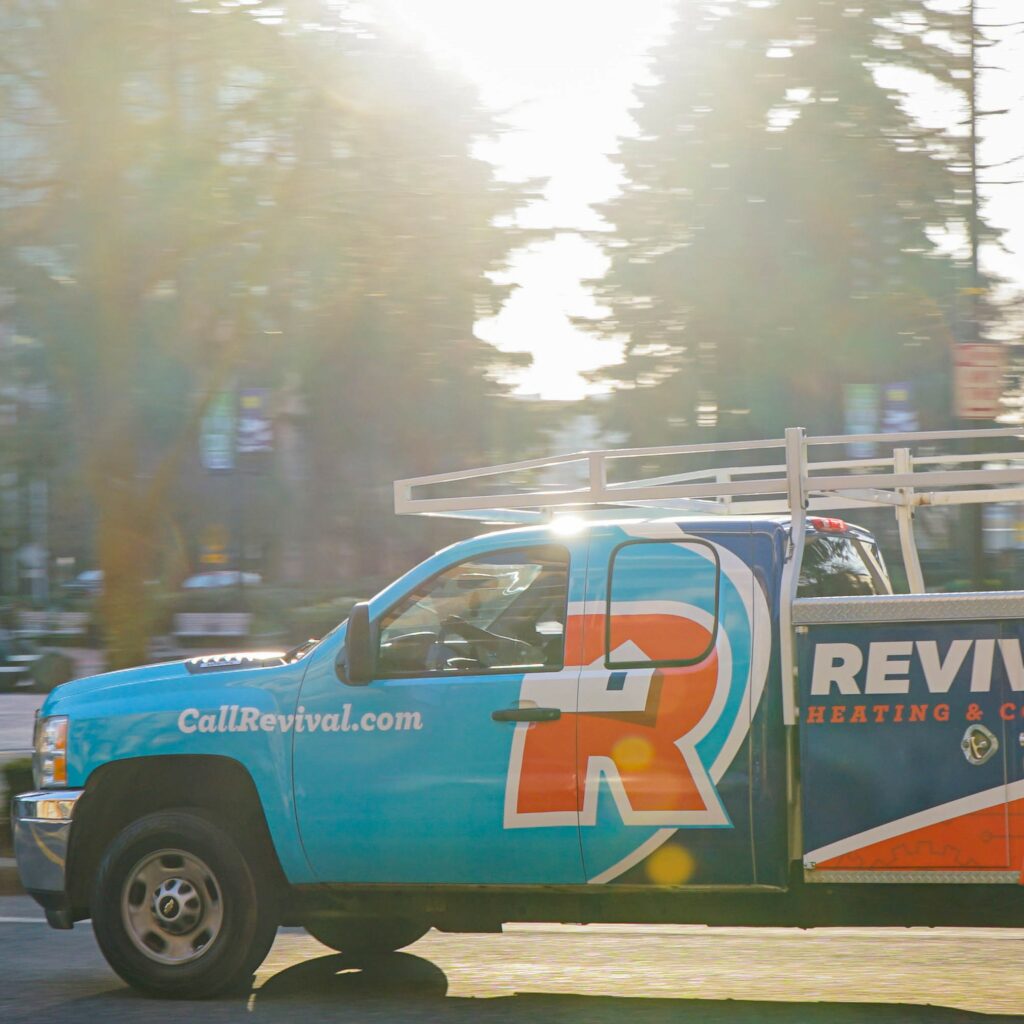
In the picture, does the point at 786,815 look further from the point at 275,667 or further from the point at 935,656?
the point at 275,667

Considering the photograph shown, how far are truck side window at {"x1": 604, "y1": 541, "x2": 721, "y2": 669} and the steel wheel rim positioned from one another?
1.84 m

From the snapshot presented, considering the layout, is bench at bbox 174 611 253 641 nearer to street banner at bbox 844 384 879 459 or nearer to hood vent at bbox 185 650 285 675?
street banner at bbox 844 384 879 459

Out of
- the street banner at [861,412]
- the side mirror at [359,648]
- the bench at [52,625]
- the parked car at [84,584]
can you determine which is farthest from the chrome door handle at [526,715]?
the parked car at [84,584]

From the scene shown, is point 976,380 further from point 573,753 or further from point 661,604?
point 573,753

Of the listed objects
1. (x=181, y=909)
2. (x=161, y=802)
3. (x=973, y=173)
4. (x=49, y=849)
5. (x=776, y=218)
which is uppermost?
(x=776, y=218)

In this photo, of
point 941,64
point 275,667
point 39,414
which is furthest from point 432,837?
point 941,64

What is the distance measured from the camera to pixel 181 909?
20.8 ft

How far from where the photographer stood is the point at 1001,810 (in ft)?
18.0

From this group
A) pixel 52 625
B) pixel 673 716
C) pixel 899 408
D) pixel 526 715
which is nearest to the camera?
pixel 673 716

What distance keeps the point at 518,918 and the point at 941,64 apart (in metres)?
17.1

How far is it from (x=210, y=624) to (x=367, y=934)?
99.8 feet

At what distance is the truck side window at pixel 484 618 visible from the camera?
616 centimetres

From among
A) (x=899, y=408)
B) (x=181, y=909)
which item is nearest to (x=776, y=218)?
(x=899, y=408)

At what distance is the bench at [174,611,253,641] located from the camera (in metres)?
34.2
